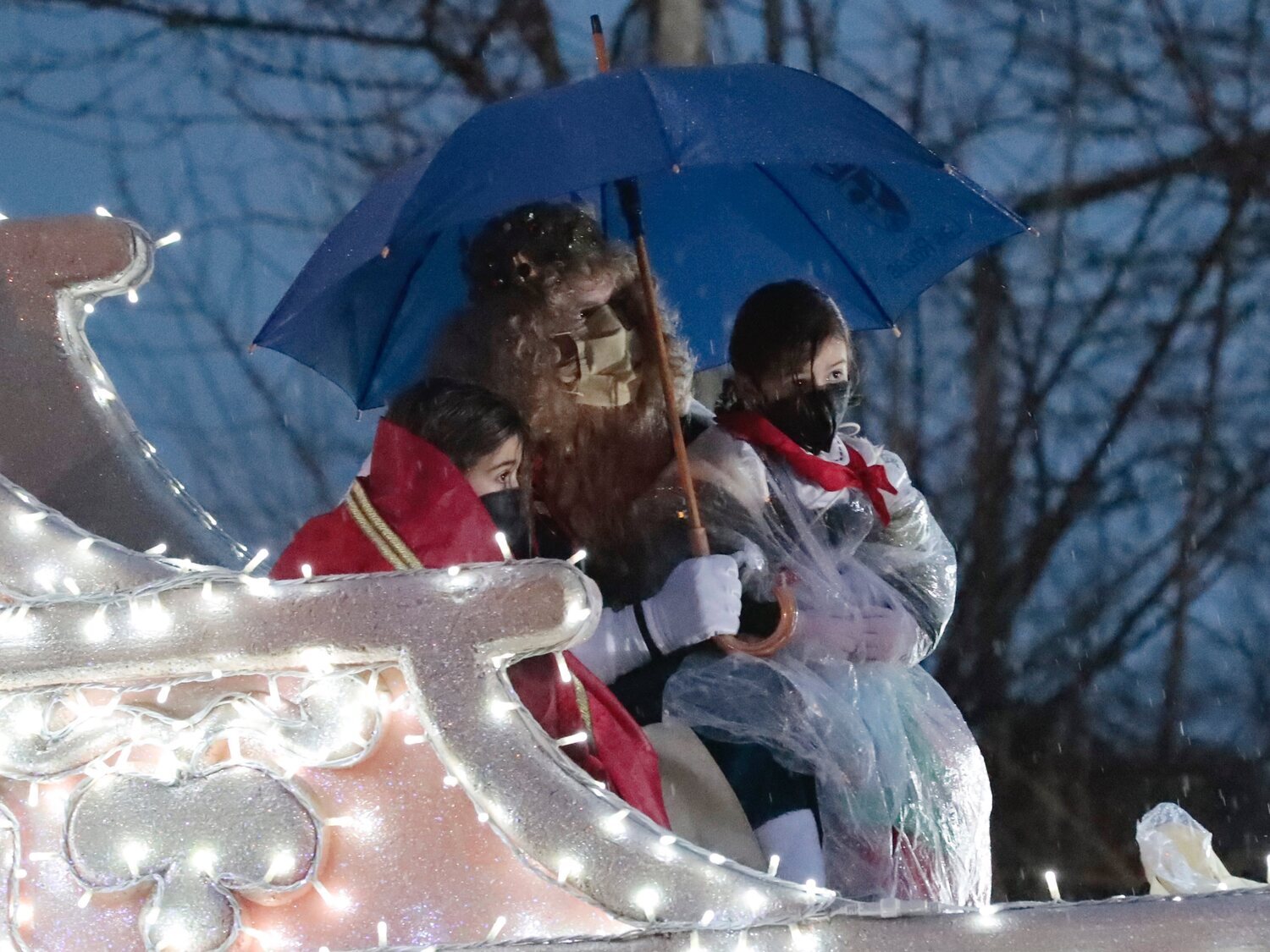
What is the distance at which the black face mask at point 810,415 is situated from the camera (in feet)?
6.34

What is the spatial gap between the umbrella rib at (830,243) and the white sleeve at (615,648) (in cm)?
72

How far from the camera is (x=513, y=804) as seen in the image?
4.15 ft

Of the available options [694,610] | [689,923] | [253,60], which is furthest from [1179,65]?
[689,923]

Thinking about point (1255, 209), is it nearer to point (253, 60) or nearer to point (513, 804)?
point (253, 60)

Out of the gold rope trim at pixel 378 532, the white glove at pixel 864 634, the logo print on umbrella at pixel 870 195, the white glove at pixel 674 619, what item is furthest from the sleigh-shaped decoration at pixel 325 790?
the logo print on umbrella at pixel 870 195

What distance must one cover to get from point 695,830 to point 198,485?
3976 mm

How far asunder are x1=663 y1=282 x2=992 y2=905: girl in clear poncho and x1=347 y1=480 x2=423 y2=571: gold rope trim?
445 millimetres

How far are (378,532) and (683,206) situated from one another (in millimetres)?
972

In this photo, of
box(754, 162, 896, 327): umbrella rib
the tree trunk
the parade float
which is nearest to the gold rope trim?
the parade float

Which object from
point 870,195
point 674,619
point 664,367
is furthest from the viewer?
point 870,195

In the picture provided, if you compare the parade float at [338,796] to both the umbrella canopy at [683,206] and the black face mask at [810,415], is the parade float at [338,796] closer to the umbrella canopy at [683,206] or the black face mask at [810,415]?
the umbrella canopy at [683,206]

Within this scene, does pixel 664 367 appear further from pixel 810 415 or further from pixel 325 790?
pixel 325 790

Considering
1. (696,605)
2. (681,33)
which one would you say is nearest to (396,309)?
(696,605)

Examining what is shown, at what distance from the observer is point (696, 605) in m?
1.75
